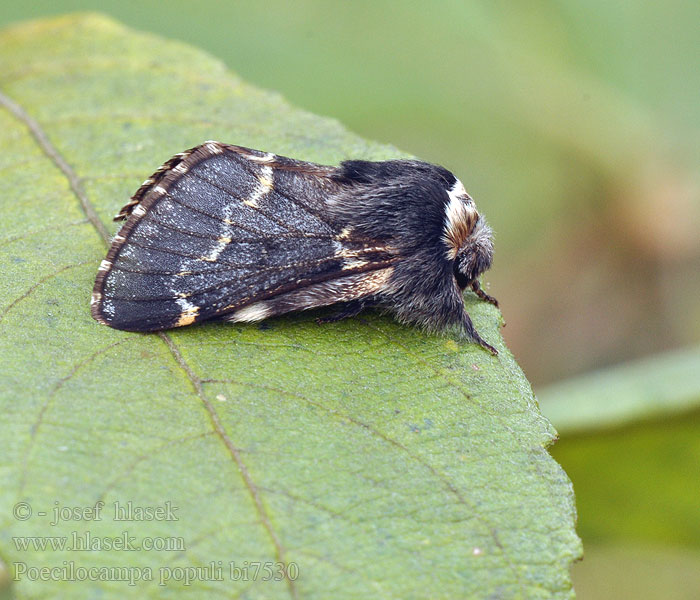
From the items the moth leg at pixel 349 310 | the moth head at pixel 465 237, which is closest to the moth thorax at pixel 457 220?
the moth head at pixel 465 237

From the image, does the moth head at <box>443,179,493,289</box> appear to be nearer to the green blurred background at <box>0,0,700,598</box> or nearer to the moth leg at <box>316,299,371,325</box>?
the moth leg at <box>316,299,371,325</box>

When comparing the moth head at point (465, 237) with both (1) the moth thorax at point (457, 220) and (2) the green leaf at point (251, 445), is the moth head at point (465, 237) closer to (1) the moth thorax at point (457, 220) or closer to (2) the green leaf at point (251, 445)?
(1) the moth thorax at point (457, 220)

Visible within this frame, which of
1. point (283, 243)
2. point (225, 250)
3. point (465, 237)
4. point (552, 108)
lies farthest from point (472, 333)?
point (552, 108)

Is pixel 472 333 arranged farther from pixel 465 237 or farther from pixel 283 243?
pixel 283 243

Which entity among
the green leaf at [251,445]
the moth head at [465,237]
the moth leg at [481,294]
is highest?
the moth head at [465,237]

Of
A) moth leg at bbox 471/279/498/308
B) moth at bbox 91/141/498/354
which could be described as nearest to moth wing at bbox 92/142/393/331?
moth at bbox 91/141/498/354

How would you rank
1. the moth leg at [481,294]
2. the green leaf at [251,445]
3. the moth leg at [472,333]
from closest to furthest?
the green leaf at [251,445]
the moth leg at [472,333]
the moth leg at [481,294]

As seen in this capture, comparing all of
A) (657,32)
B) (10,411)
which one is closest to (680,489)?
(10,411)

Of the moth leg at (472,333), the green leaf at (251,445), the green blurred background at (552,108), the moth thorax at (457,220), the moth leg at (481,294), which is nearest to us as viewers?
the green leaf at (251,445)
